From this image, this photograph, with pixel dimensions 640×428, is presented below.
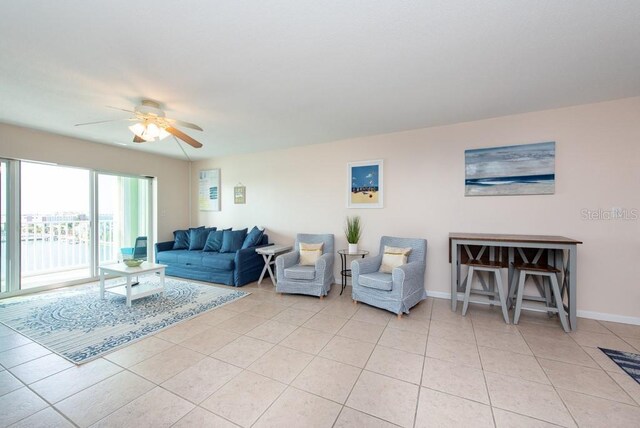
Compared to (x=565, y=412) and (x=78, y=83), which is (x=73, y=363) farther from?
(x=565, y=412)

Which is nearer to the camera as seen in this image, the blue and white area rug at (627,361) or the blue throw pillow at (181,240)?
the blue and white area rug at (627,361)

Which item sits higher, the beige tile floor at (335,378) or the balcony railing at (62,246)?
the balcony railing at (62,246)

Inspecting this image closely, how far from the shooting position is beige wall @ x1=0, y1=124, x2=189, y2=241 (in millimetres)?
3824

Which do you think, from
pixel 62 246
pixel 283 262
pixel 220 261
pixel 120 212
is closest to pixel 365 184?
pixel 283 262

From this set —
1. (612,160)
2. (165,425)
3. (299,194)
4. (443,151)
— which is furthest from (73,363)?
(612,160)

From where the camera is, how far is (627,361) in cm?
216

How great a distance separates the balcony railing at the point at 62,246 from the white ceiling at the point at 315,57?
1939 millimetres

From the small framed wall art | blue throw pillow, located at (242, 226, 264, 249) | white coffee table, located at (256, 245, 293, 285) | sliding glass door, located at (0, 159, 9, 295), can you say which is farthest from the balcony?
white coffee table, located at (256, 245, 293, 285)

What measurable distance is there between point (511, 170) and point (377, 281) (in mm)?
2261

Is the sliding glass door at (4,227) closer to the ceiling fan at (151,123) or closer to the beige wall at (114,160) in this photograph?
the beige wall at (114,160)

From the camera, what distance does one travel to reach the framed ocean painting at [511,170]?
10.5 ft

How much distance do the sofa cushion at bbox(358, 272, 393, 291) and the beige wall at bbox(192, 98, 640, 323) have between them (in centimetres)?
91

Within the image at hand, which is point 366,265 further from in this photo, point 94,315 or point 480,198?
point 94,315

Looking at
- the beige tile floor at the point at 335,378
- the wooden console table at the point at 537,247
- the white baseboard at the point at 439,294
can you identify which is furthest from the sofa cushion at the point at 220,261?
the wooden console table at the point at 537,247
